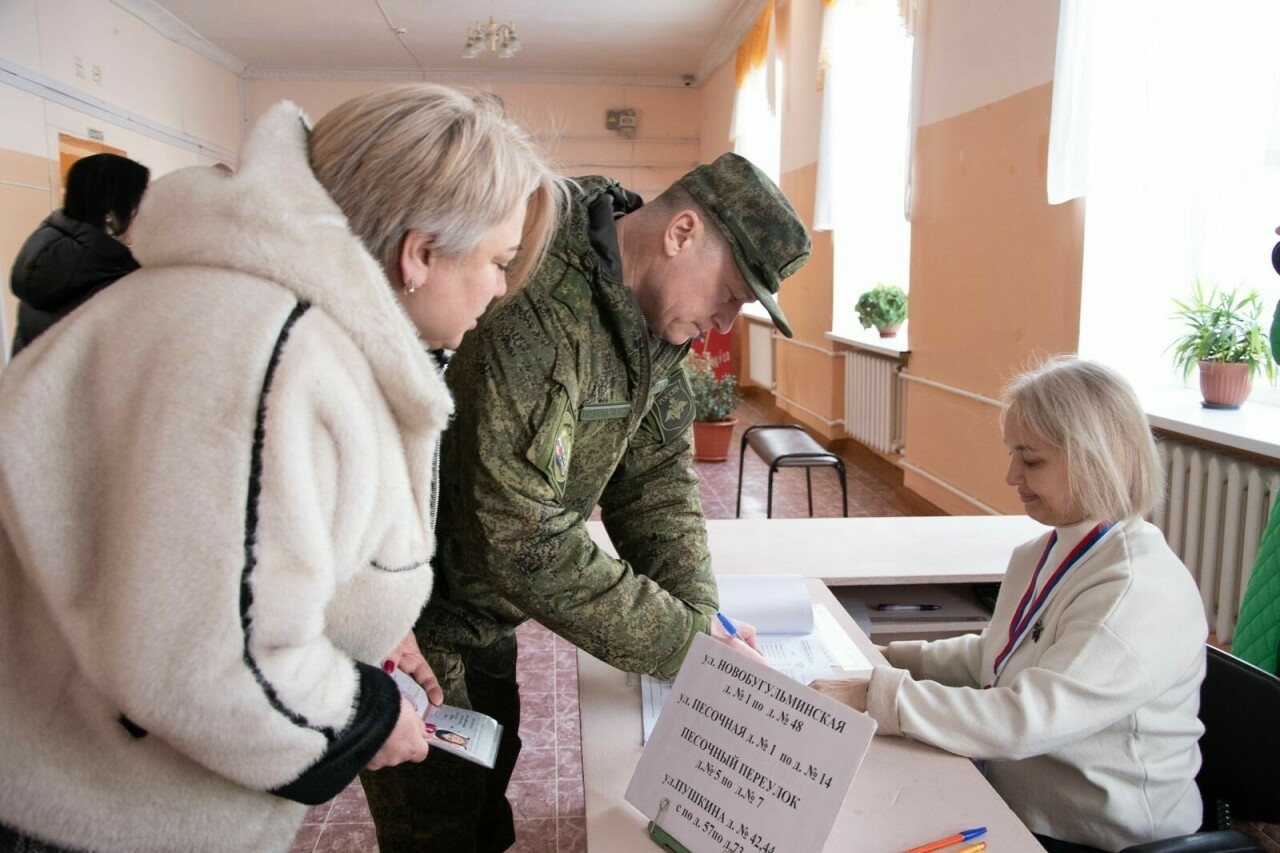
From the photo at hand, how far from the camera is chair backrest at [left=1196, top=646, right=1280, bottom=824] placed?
135 cm

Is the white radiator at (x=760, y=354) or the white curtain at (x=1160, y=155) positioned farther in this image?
the white radiator at (x=760, y=354)

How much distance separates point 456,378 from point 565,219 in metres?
0.27

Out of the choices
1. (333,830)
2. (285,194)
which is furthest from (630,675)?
(333,830)

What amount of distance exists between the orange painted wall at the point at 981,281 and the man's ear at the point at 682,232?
2.58 m

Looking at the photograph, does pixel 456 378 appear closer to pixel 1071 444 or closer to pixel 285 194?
pixel 285 194

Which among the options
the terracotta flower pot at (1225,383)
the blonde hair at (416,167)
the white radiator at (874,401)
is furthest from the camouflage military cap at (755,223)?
the white radiator at (874,401)

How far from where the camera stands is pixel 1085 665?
1218 mm

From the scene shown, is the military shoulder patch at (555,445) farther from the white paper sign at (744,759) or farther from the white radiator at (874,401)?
the white radiator at (874,401)

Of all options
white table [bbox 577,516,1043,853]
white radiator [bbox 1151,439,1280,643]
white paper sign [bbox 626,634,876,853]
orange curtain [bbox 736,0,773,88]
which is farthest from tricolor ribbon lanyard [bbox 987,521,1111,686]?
orange curtain [bbox 736,0,773,88]

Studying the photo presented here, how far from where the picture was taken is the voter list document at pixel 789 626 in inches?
59.3

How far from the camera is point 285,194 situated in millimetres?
830

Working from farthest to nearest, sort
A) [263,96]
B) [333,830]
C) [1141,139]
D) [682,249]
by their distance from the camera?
[263,96] < [1141,139] < [333,830] < [682,249]

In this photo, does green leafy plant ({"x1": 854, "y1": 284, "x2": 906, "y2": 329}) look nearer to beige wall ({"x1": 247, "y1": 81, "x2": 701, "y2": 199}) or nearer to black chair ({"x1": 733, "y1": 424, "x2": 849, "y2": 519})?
black chair ({"x1": 733, "y1": 424, "x2": 849, "y2": 519})

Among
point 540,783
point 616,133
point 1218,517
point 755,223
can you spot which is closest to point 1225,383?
point 1218,517
